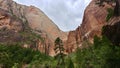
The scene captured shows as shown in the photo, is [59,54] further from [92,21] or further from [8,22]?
[8,22]

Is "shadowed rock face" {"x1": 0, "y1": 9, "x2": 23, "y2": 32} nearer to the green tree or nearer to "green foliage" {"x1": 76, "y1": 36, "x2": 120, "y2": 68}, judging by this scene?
the green tree

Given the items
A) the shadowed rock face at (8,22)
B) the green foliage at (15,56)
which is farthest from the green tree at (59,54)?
the shadowed rock face at (8,22)

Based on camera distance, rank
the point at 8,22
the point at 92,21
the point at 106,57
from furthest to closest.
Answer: the point at 8,22 < the point at 92,21 < the point at 106,57

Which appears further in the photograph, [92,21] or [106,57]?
[92,21]

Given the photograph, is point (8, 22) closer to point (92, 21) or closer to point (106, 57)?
point (92, 21)

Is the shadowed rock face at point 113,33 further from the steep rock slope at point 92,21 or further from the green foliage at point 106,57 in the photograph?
the steep rock slope at point 92,21

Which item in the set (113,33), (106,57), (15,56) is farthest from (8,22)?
(106,57)

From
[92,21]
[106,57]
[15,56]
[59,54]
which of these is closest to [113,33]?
[106,57]

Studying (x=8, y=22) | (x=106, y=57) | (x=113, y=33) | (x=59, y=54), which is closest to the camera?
(x=106, y=57)

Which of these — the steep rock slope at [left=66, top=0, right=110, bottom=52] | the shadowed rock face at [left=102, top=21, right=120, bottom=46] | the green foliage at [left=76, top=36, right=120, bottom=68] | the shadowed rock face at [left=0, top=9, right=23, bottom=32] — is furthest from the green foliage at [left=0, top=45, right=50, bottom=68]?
the green foliage at [left=76, top=36, right=120, bottom=68]

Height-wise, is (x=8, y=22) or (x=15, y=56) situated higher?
(x=8, y=22)

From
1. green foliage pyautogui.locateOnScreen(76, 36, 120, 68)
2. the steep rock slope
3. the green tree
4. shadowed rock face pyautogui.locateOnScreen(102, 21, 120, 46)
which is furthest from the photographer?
the steep rock slope

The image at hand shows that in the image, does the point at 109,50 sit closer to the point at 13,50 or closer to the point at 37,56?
the point at 37,56

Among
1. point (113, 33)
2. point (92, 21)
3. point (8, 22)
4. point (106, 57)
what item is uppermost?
point (8, 22)
